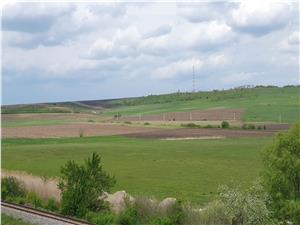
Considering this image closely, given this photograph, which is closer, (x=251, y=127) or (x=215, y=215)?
(x=215, y=215)

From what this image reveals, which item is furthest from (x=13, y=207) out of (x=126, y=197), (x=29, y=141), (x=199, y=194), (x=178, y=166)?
(x=29, y=141)

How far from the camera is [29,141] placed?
86.2 metres

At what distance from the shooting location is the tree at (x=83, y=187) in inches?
1128

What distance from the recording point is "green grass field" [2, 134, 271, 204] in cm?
4228

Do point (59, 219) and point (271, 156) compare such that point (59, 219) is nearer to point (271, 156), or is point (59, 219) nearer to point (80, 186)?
point (80, 186)

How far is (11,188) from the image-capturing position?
33.8m

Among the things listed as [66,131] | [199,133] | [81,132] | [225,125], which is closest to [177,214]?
[199,133]

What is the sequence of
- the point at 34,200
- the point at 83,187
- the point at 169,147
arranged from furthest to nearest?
the point at 169,147, the point at 34,200, the point at 83,187

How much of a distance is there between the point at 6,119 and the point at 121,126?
3398 cm

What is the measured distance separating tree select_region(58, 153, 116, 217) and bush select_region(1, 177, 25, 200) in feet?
15.6

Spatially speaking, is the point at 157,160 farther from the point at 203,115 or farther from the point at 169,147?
the point at 203,115

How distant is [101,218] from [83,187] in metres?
3.37

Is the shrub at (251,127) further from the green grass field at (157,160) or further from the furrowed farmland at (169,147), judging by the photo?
the green grass field at (157,160)

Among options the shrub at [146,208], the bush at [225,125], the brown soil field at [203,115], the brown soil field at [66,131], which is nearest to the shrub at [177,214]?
the shrub at [146,208]
